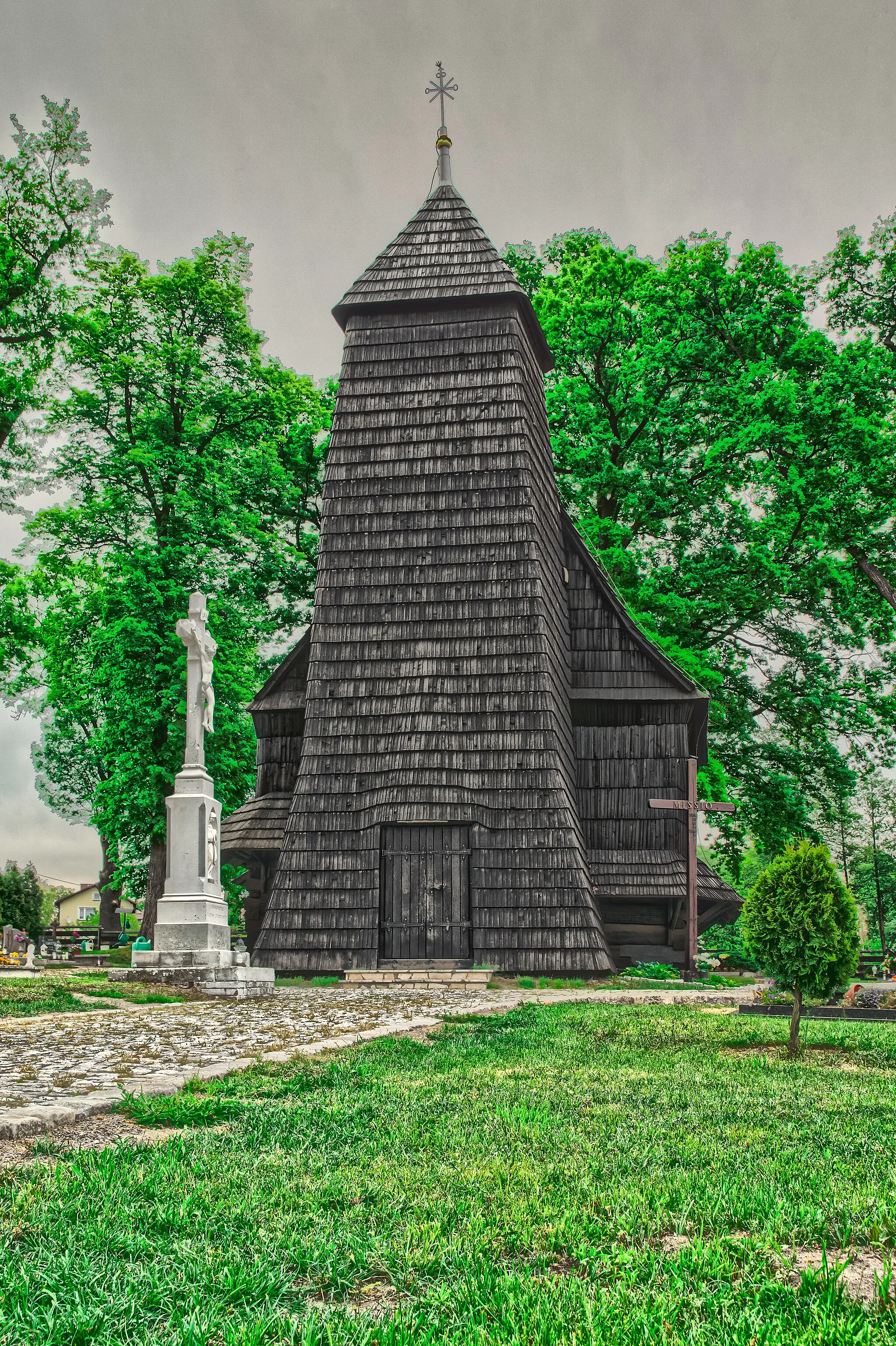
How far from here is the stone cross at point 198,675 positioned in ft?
50.8

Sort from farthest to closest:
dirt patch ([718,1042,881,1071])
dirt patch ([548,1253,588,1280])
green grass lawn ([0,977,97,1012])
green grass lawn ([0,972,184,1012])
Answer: green grass lawn ([0,972,184,1012]), green grass lawn ([0,977,97,1012]), dirt patch ([718,1042,881,1071]), dirt patch ([548,1253,588,1280])

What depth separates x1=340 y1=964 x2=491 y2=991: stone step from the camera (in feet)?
52.7

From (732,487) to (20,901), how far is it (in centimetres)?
1777

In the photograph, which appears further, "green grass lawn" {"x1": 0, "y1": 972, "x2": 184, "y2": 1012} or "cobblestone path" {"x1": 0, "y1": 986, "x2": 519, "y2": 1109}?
"green grass lawn" {"x1": 0, "y1": 972, "x2": 184, "y2": 1012}

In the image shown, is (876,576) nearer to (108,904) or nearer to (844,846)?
(844,846)

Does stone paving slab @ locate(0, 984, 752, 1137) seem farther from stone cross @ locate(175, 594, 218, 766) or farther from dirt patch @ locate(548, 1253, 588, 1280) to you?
stone cross @ locate(175, 594, 218, 766)

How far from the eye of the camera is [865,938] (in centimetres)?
7012

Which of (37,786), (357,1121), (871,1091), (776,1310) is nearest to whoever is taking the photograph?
(776,1310)

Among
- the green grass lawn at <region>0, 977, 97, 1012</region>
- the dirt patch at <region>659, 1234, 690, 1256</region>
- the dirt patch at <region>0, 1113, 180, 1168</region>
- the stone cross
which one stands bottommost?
the green grass lawn at <region>0, 977, 97, 1012</region>

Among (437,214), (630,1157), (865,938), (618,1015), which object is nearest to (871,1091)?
(630,1157)

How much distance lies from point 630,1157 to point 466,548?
15244 millimetres

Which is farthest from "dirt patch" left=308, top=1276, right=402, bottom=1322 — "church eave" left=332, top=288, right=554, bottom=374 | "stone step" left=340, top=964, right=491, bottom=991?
"church eave" left=332, top=288, right=554, bottom=374

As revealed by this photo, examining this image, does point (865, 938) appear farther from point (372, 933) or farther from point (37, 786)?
point (372, 933)

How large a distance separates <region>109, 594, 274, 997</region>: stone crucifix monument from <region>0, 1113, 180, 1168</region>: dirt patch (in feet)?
28.2
